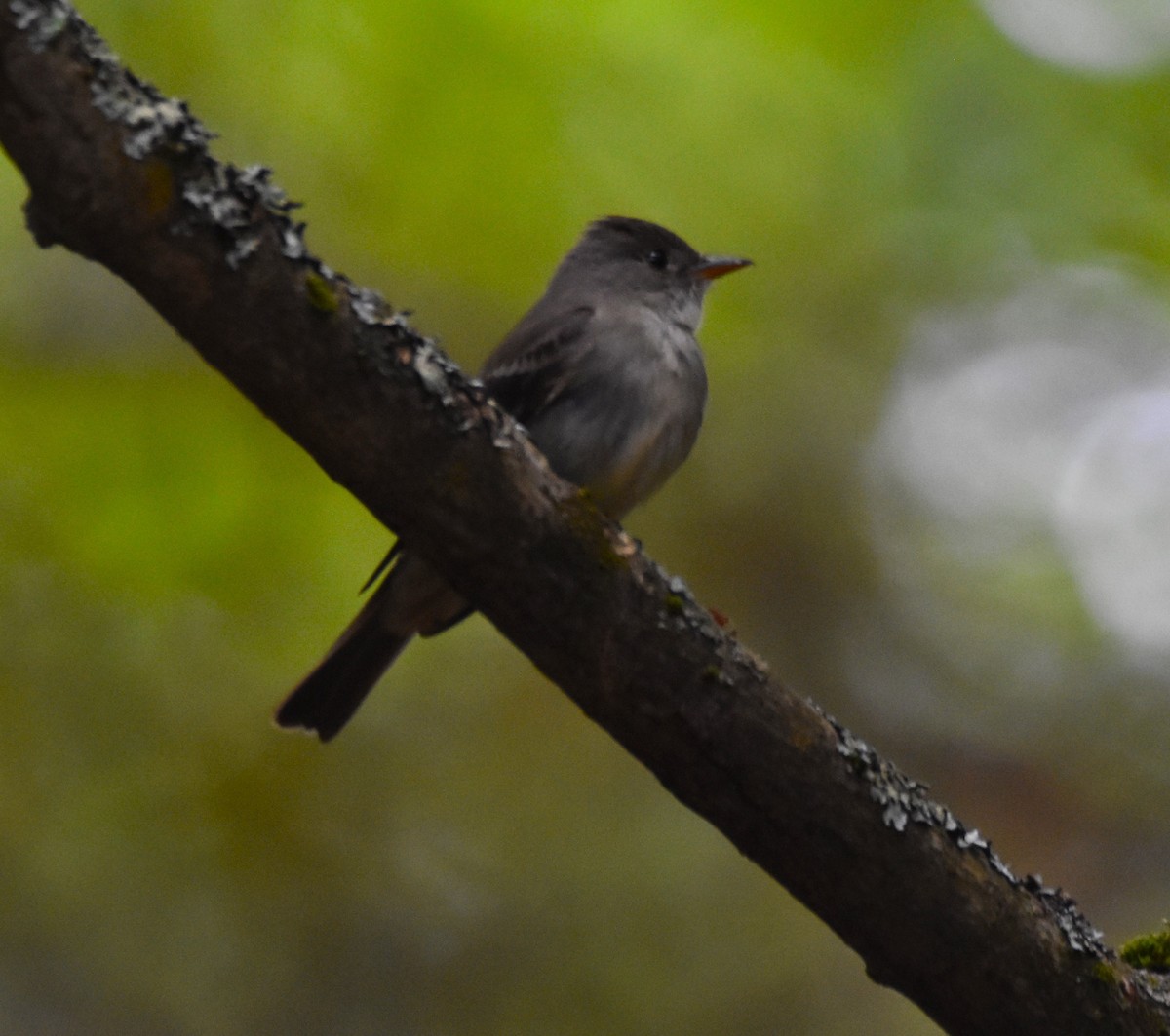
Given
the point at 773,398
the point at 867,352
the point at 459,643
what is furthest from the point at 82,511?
the point at 867,352

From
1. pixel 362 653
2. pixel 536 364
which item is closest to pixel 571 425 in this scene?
pixel 536 364

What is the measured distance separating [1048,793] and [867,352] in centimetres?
203

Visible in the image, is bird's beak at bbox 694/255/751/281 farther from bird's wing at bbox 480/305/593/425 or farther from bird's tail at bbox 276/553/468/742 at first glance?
bird's tail at bbox 276/553/468/742

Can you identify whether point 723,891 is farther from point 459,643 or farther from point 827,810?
point 827,810

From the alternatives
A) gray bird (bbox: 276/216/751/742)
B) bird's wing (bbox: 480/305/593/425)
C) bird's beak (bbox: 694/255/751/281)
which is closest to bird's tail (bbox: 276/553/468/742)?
gray bird (bbox: 276/216/751/742)

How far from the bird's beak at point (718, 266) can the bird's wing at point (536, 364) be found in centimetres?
87

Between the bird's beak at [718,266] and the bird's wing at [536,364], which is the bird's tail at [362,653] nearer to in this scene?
the bird's wing at [536,364]

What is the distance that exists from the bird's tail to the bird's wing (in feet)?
2.03

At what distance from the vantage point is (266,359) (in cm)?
258

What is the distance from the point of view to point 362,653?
15.4 ft

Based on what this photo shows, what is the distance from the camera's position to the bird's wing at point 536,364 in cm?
457

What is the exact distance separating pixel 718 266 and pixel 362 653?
1995mm

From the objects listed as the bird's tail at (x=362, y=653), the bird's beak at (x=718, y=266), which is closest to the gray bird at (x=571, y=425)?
the bird's tail at (x=362, y=653)

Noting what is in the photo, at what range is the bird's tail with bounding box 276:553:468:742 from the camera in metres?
4.49
